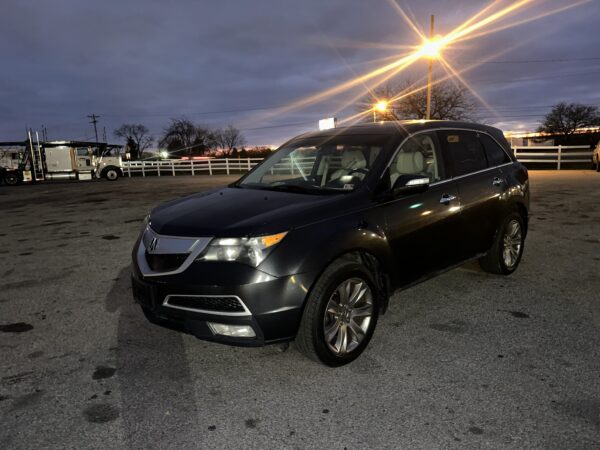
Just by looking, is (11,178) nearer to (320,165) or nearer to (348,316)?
(320,165)

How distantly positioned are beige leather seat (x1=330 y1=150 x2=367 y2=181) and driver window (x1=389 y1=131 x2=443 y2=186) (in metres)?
0.28

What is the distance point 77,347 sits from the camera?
3766mm

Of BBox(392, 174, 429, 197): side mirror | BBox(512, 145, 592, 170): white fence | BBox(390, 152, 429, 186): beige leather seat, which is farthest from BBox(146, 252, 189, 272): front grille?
BBox(512, 145, 592, 170): white fence

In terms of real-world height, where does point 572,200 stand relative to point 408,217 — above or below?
Answer: below

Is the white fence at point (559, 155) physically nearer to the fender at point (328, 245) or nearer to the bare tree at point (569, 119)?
the fender at point (328, 245)

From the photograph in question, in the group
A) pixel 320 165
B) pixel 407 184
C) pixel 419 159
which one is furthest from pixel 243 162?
pixel 407 184

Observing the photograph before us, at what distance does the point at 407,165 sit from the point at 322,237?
1439 mm

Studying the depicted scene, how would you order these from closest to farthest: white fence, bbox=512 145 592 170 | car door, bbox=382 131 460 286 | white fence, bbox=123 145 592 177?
1. car door, bbox=382 131 460 286
2. white fence, bbox=512 145 592 170
3. white fence, bbox=123 145 592 177

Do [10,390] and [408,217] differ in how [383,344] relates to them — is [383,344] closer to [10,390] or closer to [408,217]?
[408,217]

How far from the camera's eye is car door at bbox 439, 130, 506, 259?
179 inches

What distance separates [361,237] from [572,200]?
35.7 feet

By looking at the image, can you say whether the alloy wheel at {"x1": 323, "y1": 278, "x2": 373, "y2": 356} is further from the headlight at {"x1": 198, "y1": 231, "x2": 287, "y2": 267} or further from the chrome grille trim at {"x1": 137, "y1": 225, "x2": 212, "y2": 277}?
the chrome grille trim at {"x1": 137, "y1": 225, "x2": 212, "y2": 277}

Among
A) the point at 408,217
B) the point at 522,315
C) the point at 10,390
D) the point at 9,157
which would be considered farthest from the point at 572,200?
the point at 9,157

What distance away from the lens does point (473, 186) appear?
4645 mm
